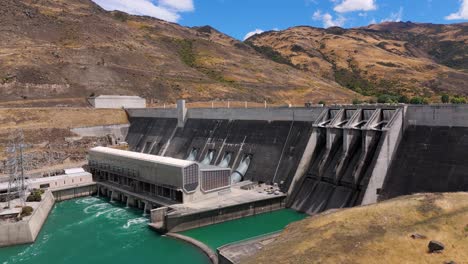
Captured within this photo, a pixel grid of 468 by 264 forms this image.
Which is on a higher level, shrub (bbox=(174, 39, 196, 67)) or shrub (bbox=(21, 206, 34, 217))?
shrub (bbox=(174, 39, 196, 67))

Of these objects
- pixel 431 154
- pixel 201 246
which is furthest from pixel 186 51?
pixel 201 246

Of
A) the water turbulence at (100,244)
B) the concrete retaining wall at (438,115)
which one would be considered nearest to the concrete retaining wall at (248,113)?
the concrete retaining wall at (438,115)

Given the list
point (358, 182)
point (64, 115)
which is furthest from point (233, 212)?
point (64, 115)

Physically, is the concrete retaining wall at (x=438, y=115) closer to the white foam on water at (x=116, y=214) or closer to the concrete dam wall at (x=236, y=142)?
the concrete dam wall at (x=236, y=142)

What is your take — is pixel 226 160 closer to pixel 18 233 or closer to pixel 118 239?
pixel 118 239

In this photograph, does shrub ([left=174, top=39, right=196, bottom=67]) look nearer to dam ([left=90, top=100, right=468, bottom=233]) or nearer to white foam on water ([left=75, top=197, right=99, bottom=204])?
dam ([left=90, top=100, right=468, bottom=233])

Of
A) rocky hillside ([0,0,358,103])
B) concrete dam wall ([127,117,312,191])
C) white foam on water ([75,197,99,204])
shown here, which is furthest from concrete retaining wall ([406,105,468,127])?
rocky hillside ([0,0,358,103])
